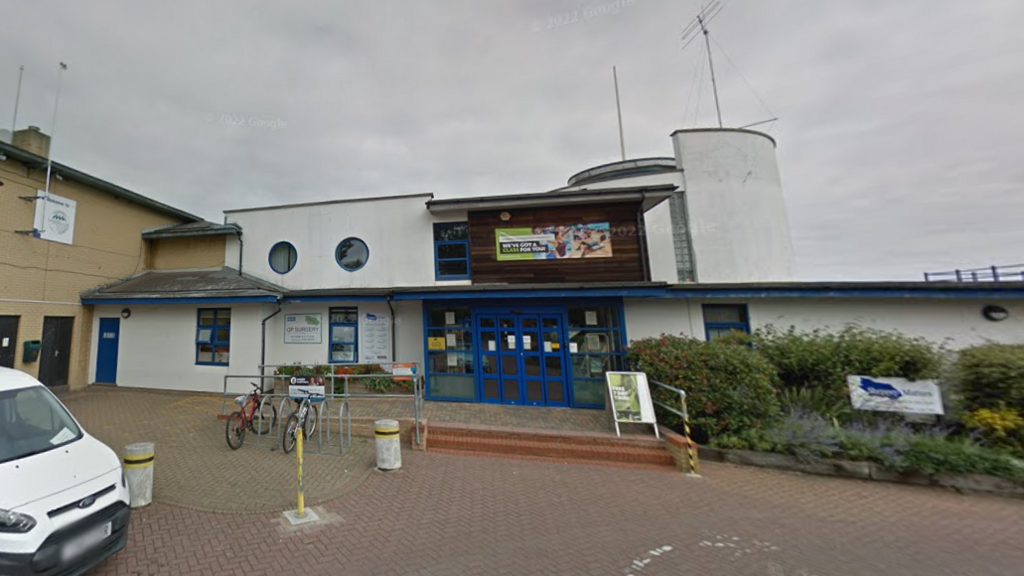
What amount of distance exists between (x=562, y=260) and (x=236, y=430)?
8599 mm

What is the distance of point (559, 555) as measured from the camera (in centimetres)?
368

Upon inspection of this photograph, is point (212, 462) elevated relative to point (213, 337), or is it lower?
lower

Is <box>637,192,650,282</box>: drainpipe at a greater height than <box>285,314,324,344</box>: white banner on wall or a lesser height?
greater

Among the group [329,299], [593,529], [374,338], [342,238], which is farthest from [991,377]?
[342,238]

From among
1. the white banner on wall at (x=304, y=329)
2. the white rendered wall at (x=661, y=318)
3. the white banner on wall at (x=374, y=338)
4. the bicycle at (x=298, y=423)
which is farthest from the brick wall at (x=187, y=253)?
the white rendered wall at (x=661, y=318)

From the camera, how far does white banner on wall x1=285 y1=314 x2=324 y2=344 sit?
435 inches

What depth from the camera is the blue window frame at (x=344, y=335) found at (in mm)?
10859

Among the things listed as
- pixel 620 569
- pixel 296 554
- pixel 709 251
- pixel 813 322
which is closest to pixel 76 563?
pixel 296 554

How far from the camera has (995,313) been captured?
792cm

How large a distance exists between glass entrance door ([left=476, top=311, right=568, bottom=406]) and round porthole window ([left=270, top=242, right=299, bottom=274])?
7.54 m

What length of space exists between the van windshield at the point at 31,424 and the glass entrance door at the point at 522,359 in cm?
708

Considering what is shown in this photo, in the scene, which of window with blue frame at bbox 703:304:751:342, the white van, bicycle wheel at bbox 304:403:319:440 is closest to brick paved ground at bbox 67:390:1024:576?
the white van

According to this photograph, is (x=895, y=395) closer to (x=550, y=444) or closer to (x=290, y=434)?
(x=550, y=444)

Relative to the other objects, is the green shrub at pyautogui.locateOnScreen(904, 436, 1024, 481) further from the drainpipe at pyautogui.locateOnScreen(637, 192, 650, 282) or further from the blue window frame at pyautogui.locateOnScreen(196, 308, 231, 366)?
the blue window frame at pyautogui.locateOnScreen(196, 308, 231, 366)
